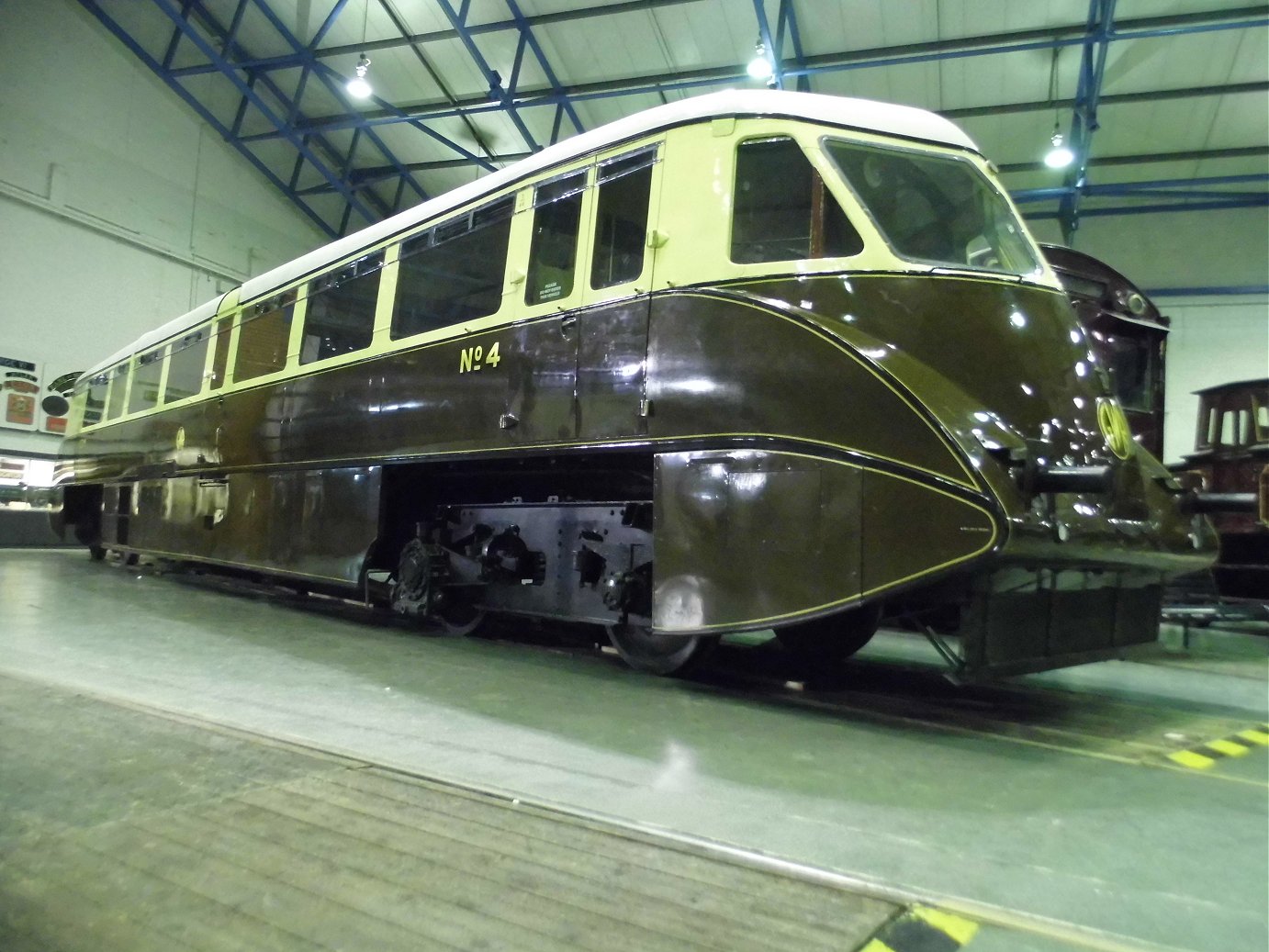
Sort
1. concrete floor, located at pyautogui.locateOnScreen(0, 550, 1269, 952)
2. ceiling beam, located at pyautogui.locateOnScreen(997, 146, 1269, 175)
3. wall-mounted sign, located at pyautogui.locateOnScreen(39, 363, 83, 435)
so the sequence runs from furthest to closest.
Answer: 1. wall-mounted sign, located at pyautogui.locateOnScreen(39, 363, 83, 435)
2. ceiling beam, located at pyautogui.locateOnScreen(997, 146, 1269, 175)
3. concrete floor, located at pyautogui.locateOnScreen(0, 550, 1269, 952)

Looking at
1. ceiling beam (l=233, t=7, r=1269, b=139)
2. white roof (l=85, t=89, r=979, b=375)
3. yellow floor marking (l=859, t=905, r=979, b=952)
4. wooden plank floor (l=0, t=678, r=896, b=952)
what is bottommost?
wooden plank floor (l=0, t=678, r=896, b=952)

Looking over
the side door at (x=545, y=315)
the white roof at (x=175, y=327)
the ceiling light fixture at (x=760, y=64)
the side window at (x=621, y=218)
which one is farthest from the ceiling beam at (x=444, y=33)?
the side window at (x=621, y=218)

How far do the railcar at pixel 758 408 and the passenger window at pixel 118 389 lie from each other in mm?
6331

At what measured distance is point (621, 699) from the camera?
3936 millimetres

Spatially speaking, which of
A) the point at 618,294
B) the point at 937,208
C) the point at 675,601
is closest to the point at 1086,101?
the point at 937,208

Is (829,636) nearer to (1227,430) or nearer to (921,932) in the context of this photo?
(921,932)

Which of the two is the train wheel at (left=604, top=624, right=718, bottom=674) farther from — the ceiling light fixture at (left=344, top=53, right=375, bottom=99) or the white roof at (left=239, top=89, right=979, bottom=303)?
the ceiling light fixture at (left=344, top=53, right=375, bottom=99)

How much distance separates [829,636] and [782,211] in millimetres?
2426

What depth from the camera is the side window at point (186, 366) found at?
8.03m

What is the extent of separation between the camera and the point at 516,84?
1266 centimetres

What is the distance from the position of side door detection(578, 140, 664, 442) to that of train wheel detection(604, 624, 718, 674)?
1.17m

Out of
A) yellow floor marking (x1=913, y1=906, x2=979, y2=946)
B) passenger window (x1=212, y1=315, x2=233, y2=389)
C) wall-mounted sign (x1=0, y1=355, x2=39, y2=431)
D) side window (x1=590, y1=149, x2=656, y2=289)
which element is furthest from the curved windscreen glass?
wall-mounted sign (x1=0, y1=355, x2=39, y2=431)

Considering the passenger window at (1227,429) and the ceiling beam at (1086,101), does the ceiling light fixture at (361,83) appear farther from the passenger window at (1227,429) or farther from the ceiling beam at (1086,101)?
the passenger window at (1227,429)

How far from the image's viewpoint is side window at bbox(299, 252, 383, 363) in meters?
5.66
